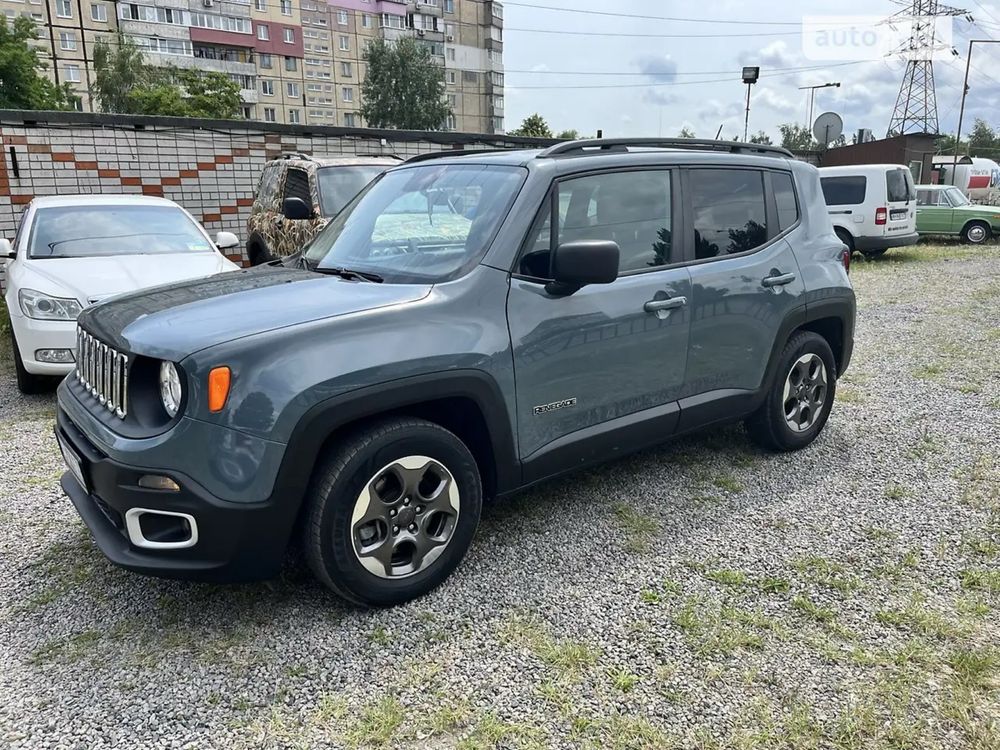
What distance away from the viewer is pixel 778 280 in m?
4.18

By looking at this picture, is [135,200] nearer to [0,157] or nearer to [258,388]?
[0,157]

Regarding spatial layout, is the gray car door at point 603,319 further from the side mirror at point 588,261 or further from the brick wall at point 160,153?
the brick wall at point 160,153

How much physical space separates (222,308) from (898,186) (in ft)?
50.0

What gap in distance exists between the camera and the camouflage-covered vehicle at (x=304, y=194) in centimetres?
787

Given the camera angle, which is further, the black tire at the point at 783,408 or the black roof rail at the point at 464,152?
the black tire at the point at 783,408

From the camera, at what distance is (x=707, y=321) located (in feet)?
12.5

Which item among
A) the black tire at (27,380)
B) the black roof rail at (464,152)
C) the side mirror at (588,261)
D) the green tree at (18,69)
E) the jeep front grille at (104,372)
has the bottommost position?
the black tire at (27,380)

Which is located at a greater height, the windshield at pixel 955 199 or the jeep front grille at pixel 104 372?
the windshield at pixel 955 199

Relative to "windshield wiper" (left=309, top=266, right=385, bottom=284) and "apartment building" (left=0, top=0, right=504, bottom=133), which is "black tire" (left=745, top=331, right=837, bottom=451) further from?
"apartment building" (left=0, top=0, right=504, bottom=133)

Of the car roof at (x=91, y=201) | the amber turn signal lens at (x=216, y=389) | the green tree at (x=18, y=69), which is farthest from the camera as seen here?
the green tree at (x=18, y=69)

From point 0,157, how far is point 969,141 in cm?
11085

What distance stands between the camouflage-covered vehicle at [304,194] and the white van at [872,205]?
33.0 ft

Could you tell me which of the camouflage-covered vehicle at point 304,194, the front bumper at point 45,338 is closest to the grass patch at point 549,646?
the front bumper at point 45,338

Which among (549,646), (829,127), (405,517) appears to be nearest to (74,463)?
(405,517)
